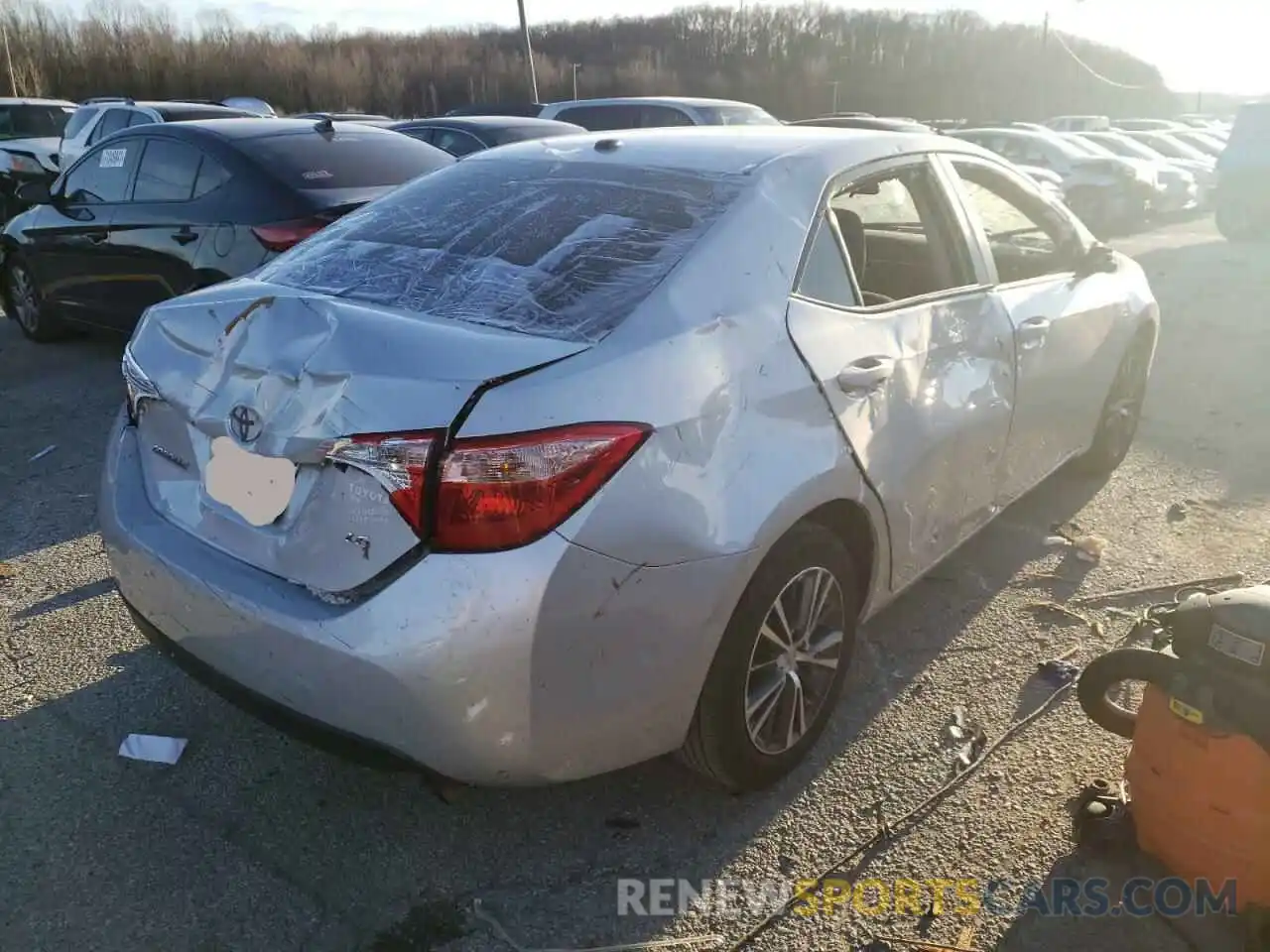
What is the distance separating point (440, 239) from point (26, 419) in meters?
4.26

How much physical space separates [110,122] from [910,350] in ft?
39.0

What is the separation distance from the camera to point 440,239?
2.82 metres

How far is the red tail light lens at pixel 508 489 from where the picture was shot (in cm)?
202

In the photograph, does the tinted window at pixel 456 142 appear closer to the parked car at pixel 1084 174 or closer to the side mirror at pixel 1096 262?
the side mirror at pixel 1096 262

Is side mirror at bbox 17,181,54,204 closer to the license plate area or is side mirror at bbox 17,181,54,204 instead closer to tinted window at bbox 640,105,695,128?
tinted window at bbox 640,105,695,128

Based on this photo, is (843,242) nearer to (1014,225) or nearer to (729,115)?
(1014,225)

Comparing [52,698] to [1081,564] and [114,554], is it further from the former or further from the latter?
[1081,564]

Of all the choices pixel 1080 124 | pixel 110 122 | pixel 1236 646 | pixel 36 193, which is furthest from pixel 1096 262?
pixel 1080 124

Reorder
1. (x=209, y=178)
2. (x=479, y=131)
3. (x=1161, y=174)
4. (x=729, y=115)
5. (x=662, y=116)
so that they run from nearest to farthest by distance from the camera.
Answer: (x=209, y=178) → (x=479, y=131) → (x=662, y=116) → (x=729, y=115) → (x=1161, y=174)

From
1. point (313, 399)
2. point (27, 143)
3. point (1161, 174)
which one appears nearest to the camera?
point (313, 399)

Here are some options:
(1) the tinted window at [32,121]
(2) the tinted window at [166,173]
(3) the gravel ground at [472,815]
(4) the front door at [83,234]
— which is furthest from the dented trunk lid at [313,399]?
(1) the tinted window at [32,121]

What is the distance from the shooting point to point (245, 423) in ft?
7.48

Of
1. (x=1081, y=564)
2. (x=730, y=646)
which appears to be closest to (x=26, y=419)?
(x=730, y=646)

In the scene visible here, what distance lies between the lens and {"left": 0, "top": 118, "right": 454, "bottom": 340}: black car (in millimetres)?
5715
